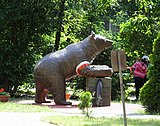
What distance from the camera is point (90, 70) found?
15.9 meters

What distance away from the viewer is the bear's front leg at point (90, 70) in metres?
15.8

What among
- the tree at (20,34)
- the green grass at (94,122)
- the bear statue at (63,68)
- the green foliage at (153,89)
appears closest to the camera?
the green grass at (94,122)

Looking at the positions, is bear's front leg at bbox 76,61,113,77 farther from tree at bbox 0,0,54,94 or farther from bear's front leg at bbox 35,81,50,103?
tree at bbox 0,0,54,94

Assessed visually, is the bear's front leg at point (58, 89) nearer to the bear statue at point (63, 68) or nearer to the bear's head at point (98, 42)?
the bear statue at point (63, 68)

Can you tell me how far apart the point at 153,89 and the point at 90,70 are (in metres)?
3.22

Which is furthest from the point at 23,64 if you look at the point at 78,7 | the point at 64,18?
the point at 78,7

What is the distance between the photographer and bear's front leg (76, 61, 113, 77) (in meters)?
15.8

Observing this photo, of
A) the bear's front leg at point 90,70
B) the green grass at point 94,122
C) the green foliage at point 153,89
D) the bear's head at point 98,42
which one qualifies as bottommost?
the green grass at point 94,122

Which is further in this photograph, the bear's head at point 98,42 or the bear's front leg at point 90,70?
the bear's head at point 98,42

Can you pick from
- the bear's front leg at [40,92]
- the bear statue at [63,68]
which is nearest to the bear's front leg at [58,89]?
the bear statue at [63,68]

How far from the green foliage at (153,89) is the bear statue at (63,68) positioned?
2.79m

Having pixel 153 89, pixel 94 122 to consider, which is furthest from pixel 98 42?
pixel 94 122

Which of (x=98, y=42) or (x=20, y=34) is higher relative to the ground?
(x=20, y=34)

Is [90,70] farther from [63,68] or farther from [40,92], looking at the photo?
[40,92]
